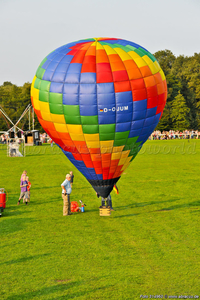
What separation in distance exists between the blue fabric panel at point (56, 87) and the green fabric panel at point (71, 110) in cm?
67

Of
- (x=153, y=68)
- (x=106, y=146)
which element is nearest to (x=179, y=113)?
(x=153, y=68)

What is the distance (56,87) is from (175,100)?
75.2 metres

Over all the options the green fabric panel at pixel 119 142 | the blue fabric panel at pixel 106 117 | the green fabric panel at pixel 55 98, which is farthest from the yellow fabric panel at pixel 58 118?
the green fabric panel at pixel 119 142

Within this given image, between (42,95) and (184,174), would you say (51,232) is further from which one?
(184,174)

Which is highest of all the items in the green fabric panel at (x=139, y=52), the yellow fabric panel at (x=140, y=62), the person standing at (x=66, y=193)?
the green fabric panel at (x=139, y=52)

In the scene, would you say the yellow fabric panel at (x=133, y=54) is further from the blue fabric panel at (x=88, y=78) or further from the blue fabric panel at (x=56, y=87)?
the blue fabric panel at (x=56, y=87)

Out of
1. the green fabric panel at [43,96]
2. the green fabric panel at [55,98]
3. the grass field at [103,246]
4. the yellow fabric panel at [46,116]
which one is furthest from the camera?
the yellow fabric panel at [46,116]

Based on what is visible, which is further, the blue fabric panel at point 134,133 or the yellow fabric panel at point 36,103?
the yellow fabric panel at point 36,103

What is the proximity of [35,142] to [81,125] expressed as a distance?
44.6 m

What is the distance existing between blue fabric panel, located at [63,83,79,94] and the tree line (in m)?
68.6

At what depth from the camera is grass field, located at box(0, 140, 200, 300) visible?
10.2 metres

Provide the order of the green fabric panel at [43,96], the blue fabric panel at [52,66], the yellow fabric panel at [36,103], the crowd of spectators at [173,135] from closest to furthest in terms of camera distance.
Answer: the blue fabric panel at [52,66], the green fabric panel at [43,96], the yellow fabric panel at [36,103], the crowd of spectators at [173,135]

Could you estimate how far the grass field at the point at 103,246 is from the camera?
10.2m

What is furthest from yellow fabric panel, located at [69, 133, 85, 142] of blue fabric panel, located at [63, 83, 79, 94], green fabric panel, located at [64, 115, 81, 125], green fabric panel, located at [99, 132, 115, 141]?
blue fabric panel, located at [63, 83, 79, 94]
